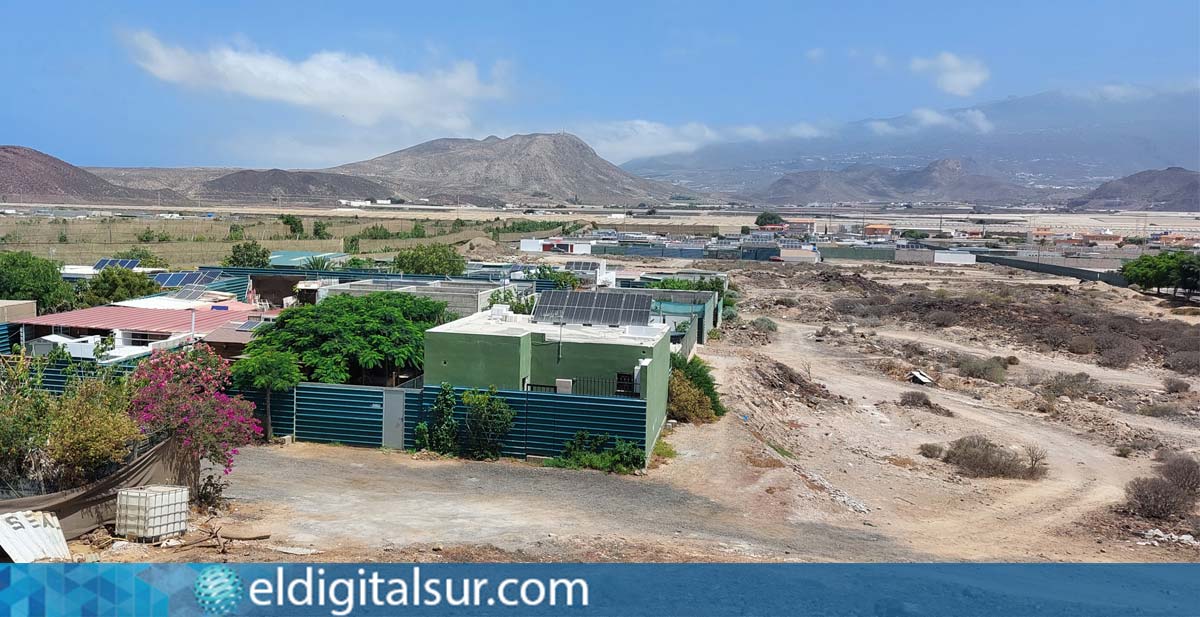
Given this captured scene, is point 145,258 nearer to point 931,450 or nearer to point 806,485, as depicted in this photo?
point 931,450

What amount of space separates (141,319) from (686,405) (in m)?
16.2

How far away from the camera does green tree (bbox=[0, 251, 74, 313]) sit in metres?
32.9

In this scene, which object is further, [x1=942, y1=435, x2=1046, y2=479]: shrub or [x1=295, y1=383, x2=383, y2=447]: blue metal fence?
[x1=942, y1=435, x2=1046, y2=479]: shrub

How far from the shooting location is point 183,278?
38.4m

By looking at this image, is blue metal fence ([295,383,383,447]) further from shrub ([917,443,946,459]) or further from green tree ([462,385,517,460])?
shrub ([917,443,946,459])

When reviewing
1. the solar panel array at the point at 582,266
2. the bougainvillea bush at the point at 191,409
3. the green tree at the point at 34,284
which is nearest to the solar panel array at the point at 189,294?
the green tree at the point at 34,284

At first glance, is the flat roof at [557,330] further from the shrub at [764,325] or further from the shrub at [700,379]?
the shrub at [764,325]

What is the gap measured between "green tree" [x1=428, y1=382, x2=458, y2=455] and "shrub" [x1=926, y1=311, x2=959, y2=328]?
3843 centimetres

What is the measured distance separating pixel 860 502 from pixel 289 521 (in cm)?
1117

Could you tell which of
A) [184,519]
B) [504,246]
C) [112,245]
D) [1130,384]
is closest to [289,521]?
[184,519]

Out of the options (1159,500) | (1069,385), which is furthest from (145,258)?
(1159,500)

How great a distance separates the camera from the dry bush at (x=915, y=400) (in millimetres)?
30172

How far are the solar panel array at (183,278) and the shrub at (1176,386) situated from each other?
37679 millimetres

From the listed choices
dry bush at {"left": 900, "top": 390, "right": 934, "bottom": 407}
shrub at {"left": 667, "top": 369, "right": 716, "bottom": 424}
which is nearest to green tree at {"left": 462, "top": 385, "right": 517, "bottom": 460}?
shrub at {"left": 667, "top": 369, "right": 716, "bottom": 424}
